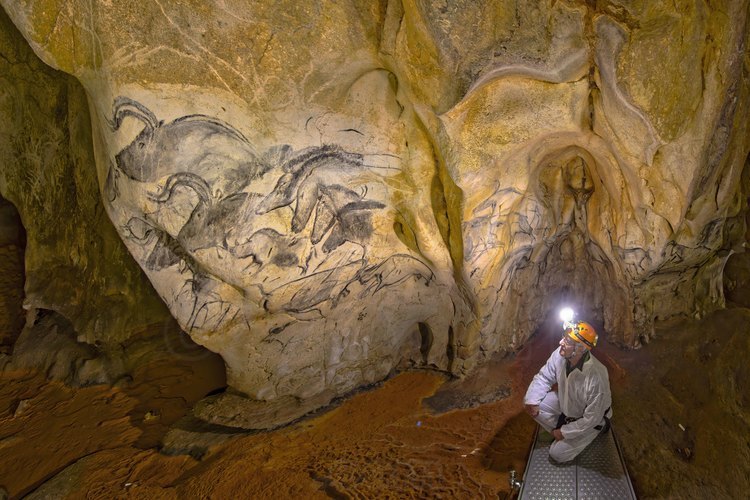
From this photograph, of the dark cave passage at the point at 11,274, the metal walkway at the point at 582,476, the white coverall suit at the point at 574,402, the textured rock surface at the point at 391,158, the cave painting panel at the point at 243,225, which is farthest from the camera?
the dark cave passage at the point at 11,274

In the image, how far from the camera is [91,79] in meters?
3.33

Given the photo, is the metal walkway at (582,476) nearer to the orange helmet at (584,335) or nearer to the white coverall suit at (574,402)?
the white coverall suit at (574,402)

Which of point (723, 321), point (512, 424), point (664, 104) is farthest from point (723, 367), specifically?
point (664, 104)

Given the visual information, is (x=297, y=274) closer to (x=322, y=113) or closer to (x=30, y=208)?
(x=322, y=113)

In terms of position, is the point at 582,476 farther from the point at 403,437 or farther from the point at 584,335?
the point at 403,437

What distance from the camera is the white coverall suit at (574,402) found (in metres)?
3.38

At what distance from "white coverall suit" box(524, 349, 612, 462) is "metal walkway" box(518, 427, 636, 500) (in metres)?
0.09

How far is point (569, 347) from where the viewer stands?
11.5ft

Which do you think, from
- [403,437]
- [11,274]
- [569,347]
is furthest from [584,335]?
[11,274]

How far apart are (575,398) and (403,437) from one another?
5.65ft

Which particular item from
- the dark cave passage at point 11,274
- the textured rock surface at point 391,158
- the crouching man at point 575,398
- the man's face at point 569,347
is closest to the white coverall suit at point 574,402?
the crouching man at point 575,398

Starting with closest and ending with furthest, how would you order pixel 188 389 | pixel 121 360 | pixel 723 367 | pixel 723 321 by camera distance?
pixel 723 367 → pixel 723 321 → pixel 188 389 → pixel 121 360

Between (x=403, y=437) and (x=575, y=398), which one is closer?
(x=575, y=398)

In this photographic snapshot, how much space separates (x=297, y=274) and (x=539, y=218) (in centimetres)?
292
